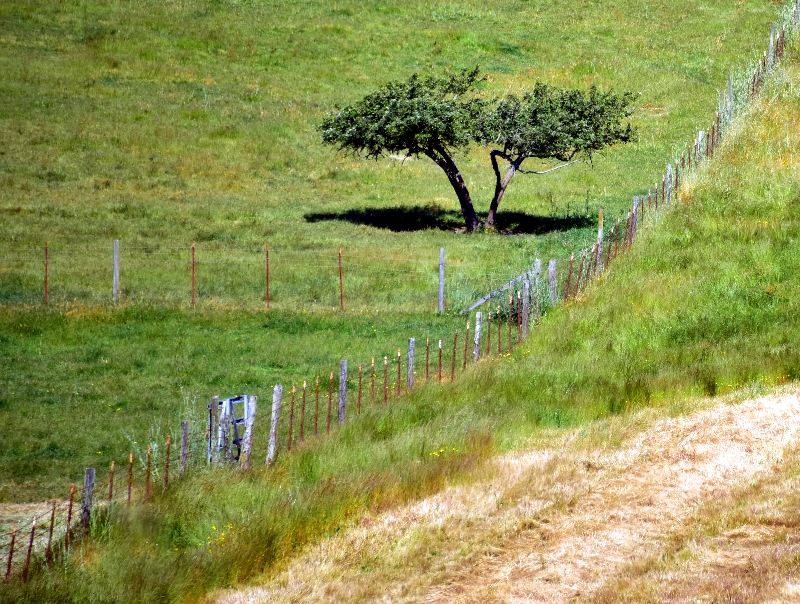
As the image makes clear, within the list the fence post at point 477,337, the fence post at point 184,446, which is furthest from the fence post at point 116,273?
the fence post at point 184,446

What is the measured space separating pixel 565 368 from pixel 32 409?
8.07 metres

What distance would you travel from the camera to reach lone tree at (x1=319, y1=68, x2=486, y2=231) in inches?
1320

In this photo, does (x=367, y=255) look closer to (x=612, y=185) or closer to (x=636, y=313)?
(x=636, y=313)

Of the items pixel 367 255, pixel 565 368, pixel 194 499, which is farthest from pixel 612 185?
pixel 194 499

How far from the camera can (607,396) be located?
49.2ft

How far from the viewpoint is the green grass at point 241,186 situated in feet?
61.1

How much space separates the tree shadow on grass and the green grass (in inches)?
6.5

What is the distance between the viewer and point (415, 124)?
33.4 metres

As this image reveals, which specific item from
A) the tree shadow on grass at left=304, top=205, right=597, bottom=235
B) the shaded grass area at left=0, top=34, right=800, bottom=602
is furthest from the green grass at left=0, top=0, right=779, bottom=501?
the shaded grass area at left=0, top=34, right=800, bottom=602

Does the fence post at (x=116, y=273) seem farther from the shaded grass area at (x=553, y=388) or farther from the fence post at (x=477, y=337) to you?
the shaded grass area at (x=553, y=388)

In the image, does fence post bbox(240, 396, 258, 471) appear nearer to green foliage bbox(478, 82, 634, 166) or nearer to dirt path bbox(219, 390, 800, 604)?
dirt path bbox(219, 390, 800, 604)

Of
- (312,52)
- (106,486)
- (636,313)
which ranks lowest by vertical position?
(106,486)

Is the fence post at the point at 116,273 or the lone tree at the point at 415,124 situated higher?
the lone tree at the point at 415,124

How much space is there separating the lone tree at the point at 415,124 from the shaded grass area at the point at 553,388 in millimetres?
9770
